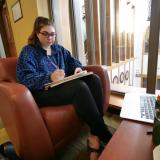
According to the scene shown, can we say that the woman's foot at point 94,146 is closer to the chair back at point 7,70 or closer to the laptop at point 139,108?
the laptop at point 139,108

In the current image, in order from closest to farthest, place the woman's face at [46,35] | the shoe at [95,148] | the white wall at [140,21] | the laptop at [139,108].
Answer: the laptop at [139,108] < the shoe at [95,148] < the woman's face at [46,35] < the white wall at [140,21]

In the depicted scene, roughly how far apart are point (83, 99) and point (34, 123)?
0.31m

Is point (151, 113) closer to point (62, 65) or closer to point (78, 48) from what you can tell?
point (62, 65)

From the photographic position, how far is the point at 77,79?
1.05m

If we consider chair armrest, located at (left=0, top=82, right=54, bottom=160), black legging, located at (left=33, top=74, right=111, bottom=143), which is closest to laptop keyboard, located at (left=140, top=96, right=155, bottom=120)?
black legging, located at (left=33, top=74, right=111, bottom=143)

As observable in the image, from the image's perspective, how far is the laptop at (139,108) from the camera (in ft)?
2.40

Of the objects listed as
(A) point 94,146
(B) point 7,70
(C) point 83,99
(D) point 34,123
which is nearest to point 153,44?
(C) point 83,99

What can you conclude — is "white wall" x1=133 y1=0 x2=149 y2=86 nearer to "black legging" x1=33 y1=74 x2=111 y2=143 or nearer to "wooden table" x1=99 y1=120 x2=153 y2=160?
"black legging" x1=33 y1=74 x2=111 y2=143

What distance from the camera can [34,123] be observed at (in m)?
0.84

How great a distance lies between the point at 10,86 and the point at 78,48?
1.37 m

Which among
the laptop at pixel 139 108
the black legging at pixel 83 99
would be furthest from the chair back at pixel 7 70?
the laptop at pixel 139 108

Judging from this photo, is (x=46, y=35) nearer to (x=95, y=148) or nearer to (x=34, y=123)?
(x=34, y=123)

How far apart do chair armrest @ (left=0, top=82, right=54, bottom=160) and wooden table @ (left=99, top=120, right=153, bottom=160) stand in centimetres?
42

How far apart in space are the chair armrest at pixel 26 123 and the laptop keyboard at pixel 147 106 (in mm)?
539
